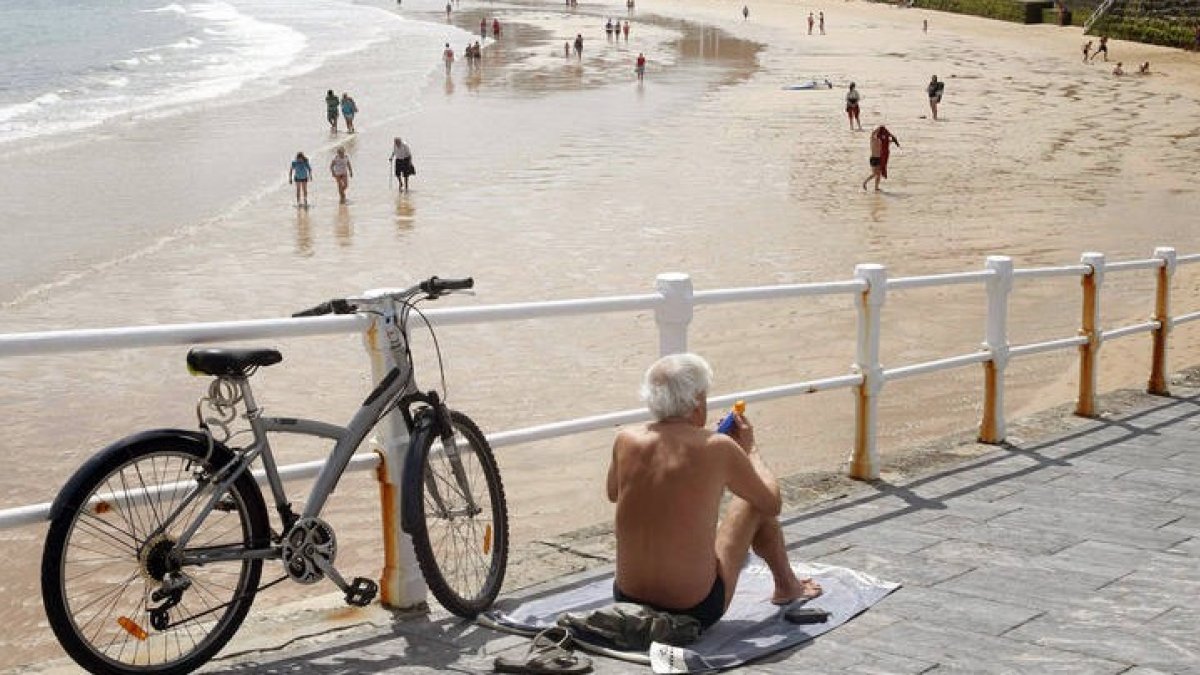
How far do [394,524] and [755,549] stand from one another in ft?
4.22

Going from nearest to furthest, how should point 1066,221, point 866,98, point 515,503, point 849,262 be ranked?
point 515,503, point 849,262, point 1066,221, point 866,98

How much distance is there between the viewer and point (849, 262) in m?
22.8

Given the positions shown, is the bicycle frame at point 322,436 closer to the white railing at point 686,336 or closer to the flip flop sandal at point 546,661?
the white railing at point 686,336

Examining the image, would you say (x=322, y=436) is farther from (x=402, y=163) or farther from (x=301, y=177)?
(x=402, y=163)

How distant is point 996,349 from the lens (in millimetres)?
8898

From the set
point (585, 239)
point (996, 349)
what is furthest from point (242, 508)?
point (585, 239)

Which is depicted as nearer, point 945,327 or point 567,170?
point 945,327

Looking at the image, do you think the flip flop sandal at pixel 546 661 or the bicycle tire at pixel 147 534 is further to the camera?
the flip flop sandal at pixel 546 661

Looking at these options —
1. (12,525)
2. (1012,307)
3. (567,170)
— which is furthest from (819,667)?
(567,170)

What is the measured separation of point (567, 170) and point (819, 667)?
29.6 meters

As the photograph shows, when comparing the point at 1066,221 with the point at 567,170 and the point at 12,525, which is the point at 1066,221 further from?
the point at 12,525

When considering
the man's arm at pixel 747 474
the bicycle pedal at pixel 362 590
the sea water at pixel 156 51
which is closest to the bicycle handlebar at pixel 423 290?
the bicycle pedal at pixel 362 590

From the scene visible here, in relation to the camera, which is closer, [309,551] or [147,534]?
[147,534]

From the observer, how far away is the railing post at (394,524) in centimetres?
542
